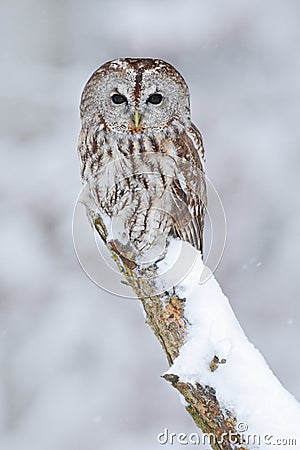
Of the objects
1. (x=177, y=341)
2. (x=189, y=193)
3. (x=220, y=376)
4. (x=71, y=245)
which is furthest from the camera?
Answer: (x=71, y=245)

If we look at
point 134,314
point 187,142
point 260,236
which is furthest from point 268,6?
point 187,142

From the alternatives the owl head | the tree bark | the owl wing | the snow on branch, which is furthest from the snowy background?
the snow on branch

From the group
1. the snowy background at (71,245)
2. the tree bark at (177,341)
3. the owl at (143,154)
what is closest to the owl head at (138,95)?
the owl at (143,154)

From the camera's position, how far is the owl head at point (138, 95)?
10.2 ft

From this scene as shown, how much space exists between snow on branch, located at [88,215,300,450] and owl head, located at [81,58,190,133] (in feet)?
2.82

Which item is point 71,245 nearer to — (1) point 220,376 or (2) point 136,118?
(2) point 136,118

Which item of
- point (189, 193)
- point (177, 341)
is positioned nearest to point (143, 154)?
point (189, 193)

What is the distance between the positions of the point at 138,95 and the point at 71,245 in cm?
321

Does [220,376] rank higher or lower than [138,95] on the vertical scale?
lower

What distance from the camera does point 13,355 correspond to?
6.30m

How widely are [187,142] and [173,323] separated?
95 centimetres

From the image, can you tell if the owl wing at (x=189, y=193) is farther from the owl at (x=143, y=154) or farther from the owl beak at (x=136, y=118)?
the owl beak at (x=136, y=118)

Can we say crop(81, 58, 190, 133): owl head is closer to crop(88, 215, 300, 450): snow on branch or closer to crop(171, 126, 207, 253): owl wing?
crop(171, 126, 207, 253): owl wing

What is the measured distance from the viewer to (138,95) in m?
3.15
